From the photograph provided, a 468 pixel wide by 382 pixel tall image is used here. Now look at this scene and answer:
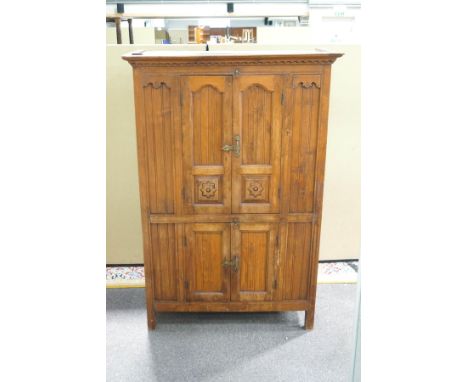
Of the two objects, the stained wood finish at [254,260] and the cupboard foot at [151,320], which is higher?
the stained wood finish at [254,260]

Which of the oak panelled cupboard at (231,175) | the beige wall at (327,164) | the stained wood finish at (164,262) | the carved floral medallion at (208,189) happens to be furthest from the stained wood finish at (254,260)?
the beige wall at (327,164)

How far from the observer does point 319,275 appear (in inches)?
114

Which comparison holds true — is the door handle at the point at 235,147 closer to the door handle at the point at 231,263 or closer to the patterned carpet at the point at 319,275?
the door handle at the point at 231,263

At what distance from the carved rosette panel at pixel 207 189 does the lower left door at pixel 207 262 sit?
142 millimetres

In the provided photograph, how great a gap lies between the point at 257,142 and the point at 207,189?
37 centimetres

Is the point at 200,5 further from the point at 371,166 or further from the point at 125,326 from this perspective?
the point at 371,166

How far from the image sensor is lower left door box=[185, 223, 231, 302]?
87.5 inches

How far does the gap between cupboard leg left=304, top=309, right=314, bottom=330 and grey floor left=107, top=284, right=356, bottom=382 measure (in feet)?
0.13

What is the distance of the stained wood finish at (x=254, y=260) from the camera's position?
2217 millimetres

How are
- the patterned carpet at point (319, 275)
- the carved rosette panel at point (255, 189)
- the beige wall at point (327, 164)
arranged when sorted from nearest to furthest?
the carved rosette panel at point (255, 189) → the beige wall at point (327, 164) → the patterned carpet at point (319, 275)

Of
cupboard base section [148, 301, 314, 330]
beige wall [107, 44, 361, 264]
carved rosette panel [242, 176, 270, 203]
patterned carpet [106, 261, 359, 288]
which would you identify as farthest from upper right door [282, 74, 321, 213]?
patterned carpet [106, 261, 359, 288]

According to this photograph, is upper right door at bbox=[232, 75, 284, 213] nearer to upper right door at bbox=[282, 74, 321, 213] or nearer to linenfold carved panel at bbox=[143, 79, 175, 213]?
upper right door at bbox=[282, 74, 321, 213]

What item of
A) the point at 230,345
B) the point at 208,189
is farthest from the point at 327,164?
the point at 230,345
